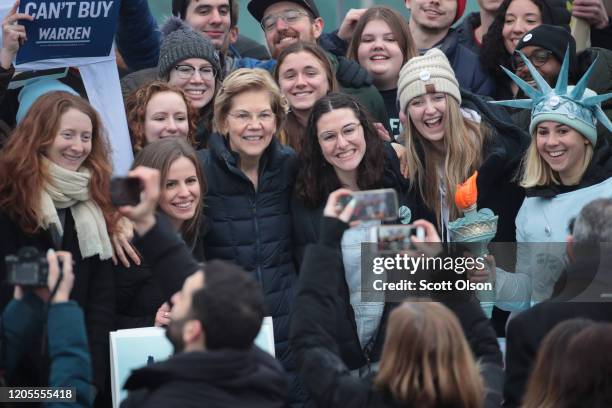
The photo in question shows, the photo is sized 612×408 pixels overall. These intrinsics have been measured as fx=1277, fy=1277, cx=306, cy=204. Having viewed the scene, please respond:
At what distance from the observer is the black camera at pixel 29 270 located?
14.4 ft

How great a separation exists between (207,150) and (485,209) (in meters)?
1.43

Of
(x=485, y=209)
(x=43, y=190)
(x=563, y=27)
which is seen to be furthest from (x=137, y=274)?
(x=563, y=27)

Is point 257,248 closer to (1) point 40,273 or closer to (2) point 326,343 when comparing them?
(2) point 326,343

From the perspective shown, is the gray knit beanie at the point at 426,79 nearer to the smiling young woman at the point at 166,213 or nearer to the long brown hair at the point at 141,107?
the long brown hair at the point at 141,107

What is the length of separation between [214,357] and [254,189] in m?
2.28

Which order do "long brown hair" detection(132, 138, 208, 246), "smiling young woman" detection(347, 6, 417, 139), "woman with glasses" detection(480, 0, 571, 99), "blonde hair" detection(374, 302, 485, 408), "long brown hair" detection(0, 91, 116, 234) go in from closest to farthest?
"blonde hair" detection(374, 302, 485, 408), "long brown hair" detection(0, 91, 116, 234), "long brown hair" detection(132, 138, 208, 246), "smiling young woman" detection(347, 6, 417, 139), "woman with glasses" detection(480, 0, 571, 99)

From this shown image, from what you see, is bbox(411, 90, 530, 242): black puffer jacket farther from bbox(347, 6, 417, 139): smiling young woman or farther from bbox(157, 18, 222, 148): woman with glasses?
bbox(157, 18, 222, 148): woman with glasses

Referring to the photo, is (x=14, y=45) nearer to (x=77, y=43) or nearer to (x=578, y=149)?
(x=77, y=43)

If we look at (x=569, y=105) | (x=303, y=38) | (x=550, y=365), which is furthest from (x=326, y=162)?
(x=550, y=365)

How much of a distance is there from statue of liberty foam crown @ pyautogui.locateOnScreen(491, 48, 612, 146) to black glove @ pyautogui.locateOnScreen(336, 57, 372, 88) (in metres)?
1.05

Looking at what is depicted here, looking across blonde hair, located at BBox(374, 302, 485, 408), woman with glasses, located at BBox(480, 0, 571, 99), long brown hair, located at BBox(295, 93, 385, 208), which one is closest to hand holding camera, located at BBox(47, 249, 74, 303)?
blonde hair, located at BBox(374, 302, 485, 408)

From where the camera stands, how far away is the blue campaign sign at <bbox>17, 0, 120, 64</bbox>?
625 centimetres

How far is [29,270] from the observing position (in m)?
4.40

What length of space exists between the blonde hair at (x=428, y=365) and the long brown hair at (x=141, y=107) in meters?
2.71
